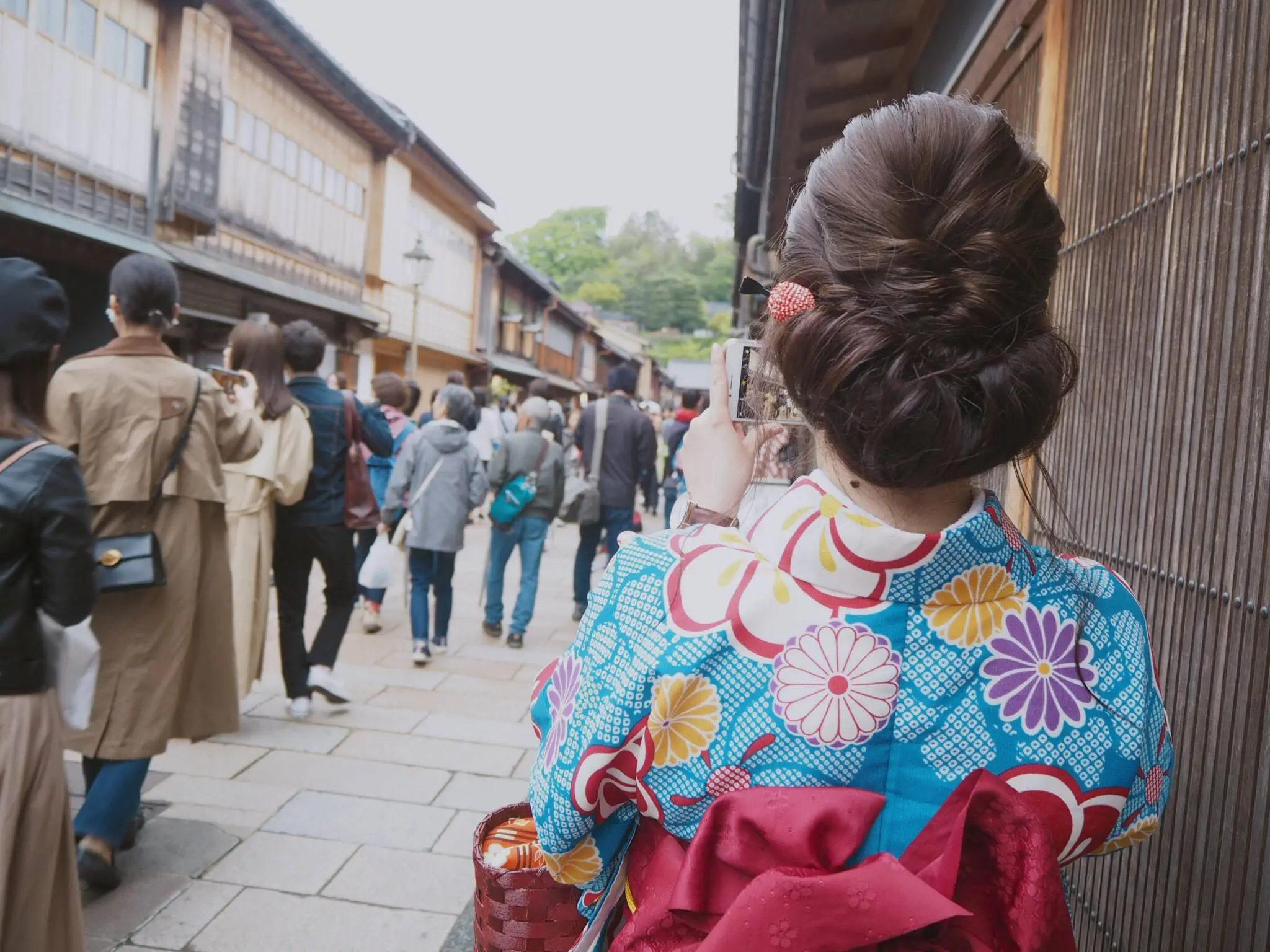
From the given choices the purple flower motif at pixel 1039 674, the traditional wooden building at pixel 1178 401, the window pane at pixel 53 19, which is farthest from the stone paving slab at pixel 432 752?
the window pane at pixel 53 19

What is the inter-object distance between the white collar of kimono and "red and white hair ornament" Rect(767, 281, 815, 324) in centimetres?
20

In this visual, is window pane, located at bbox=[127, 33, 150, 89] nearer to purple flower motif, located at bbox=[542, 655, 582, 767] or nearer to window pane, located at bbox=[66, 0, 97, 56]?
window pane, located at bbox=[66, 0, 97, 56]

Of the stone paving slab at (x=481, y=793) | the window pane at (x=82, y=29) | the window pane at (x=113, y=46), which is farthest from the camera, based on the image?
the window pane at (x=113, y=46)

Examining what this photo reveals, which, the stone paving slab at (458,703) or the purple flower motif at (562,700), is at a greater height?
the purple flower motif at (562,700)

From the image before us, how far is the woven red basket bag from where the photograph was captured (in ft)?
4.93

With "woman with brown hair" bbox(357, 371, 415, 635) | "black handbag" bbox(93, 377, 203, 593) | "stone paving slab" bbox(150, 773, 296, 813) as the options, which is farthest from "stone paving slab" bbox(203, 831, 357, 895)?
"woman with brown hair" bbox(357, 371, 415, 635)

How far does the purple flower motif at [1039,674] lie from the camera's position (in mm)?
1151

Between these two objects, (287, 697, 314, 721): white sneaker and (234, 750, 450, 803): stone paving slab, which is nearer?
(234, 750, 450, 803): stone paving slab

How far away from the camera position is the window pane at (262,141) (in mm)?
12820

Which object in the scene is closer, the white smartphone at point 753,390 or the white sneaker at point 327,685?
the white smartphone at point 753,390

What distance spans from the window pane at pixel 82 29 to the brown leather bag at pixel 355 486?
6.46 meters

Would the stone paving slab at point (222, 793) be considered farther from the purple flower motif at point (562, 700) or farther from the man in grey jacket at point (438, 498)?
the purple flower motif at point (562, 700)

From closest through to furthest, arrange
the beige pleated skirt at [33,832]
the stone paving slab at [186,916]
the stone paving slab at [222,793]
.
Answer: the beige pleated skirt at [33,832], the stone paving slab at [186,916], the stone paving slab at [222,793]

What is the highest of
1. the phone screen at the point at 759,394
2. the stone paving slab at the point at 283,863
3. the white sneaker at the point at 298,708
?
the phone screen at the point at 759,394
